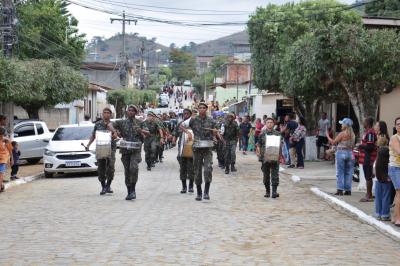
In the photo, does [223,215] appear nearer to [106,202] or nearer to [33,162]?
[106,202]

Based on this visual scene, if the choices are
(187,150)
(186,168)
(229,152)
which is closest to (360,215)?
(187,150)

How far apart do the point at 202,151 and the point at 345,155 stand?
3.27 metres

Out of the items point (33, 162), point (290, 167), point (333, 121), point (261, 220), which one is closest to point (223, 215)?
point (261, 220)

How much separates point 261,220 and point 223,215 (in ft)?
2.47

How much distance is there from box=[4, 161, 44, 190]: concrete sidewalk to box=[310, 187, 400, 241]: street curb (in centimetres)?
791

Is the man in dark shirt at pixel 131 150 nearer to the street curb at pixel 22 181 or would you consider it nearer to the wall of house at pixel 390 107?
the street curb at pixel 22 181

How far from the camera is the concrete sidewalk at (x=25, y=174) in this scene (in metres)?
17.9

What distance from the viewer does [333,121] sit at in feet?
103

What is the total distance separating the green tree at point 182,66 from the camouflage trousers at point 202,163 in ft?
537

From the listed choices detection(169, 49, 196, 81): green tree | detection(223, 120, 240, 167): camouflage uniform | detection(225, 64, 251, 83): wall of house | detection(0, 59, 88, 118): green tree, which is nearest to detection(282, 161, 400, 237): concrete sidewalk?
detection(223, 120, 240, 167): camouflage uniform

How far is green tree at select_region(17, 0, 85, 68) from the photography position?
5100cm

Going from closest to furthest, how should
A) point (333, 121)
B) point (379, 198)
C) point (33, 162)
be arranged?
point (379, 198) < point (33, 162) < point (333, 121)

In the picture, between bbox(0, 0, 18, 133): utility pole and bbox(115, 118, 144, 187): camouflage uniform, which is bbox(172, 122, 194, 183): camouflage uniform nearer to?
bbox(115, 118, 144, 187): camouflage uniform

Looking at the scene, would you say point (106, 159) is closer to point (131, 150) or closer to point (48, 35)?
point (131, 150)
